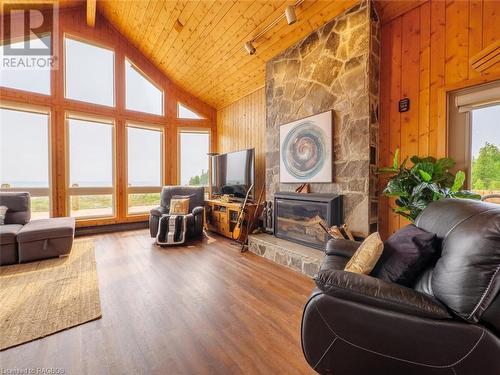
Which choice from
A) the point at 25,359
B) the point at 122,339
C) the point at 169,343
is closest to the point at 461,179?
the point at 169,343

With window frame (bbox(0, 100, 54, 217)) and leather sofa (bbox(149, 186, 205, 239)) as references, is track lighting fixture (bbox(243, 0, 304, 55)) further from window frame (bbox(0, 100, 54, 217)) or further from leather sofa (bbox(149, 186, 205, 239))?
window frame (bbox(0, 100, 54, 217))

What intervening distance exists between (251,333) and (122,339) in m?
0.89

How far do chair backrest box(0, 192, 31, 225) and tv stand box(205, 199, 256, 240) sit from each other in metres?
2.84

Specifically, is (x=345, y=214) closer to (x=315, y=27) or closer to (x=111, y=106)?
(x=315, y=27)

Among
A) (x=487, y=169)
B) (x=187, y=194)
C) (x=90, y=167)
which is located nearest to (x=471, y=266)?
(x=487, y=169)

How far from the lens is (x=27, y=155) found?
13.4ft

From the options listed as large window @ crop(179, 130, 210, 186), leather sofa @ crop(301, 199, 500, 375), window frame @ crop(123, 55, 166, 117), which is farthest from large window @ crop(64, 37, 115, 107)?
leather sofa @ crop(301, 199, 500, 375)

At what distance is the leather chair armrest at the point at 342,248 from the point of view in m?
1.68

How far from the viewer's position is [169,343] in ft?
4.89

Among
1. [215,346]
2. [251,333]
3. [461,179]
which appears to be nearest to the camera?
[215,346]

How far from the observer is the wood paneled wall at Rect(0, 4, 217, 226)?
13.9 feet

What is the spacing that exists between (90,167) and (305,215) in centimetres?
447

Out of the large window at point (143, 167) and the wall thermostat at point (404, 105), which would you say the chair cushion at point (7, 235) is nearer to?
the large window at point (143, 167)

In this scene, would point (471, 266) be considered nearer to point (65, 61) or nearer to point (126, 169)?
point (126, 169)
